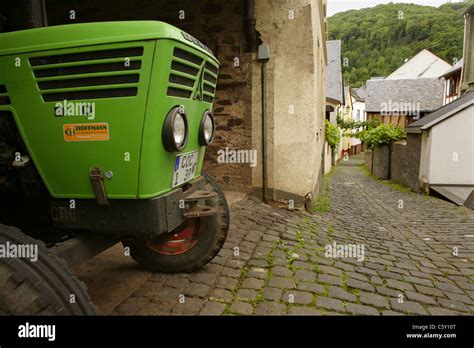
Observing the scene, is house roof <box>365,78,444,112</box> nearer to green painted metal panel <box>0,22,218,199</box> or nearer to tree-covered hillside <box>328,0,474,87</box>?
tree-covered hillside <box>328,0,474,87</box>

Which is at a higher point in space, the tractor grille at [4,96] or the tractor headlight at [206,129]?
the tractor grille at [4,96]

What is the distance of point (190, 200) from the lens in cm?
213

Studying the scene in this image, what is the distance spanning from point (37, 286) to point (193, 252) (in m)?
1.49

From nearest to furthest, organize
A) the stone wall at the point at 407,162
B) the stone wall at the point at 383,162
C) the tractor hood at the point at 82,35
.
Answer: the tractor hood at the point at 82,35 < the stone wall at the point at 407,162 < the stone wall at the point at 383,162

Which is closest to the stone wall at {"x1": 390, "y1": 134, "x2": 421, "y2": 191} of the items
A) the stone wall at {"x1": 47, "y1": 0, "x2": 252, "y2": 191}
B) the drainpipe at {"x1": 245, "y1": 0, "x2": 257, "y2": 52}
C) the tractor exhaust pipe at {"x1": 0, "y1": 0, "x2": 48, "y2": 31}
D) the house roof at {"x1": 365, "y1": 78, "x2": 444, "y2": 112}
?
the stone wall at {"x1": 47, "y1": 0, "x2": 252, "y2": 191}

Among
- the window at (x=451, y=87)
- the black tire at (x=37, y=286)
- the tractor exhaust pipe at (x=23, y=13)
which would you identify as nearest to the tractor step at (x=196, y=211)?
the black tire at (x=37, y=286)

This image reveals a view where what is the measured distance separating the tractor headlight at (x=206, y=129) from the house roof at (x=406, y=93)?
35.6 meters

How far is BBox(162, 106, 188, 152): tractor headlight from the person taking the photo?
1716 millimetres

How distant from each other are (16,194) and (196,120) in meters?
1.07

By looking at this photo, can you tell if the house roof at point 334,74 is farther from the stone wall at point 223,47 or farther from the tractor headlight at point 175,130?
the tractor headlight at point 175,130

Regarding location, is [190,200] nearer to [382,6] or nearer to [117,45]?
[117,45]

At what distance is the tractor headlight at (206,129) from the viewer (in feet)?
7.22

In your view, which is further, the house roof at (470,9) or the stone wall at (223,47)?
the house roof at (470,9)

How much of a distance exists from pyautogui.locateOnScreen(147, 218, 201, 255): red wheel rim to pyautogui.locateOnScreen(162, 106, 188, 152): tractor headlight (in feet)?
3.51
